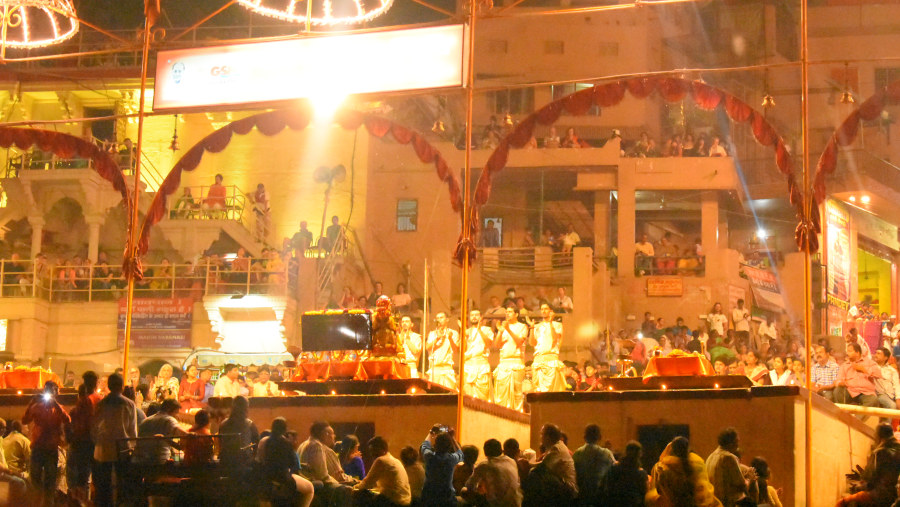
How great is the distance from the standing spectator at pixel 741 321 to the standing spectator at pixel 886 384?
1098 cm

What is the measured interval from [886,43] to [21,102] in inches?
941

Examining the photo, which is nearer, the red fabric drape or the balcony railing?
the red fabric drape

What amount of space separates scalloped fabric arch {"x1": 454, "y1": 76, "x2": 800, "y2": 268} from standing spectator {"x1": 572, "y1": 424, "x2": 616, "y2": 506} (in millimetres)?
4042

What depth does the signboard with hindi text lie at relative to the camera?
30219mm

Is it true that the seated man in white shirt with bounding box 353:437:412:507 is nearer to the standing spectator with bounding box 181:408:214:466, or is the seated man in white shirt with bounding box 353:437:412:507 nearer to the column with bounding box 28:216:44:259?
the standing spectator with bounding box 181:408:214:466

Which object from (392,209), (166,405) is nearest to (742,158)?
(392,209)

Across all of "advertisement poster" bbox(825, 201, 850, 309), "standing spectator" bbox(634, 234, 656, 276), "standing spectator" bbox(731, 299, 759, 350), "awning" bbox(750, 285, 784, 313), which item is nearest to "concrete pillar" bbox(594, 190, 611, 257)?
"standing spectator" bbox(634, 234, 656, 276)

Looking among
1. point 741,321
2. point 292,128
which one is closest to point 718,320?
point 741,321

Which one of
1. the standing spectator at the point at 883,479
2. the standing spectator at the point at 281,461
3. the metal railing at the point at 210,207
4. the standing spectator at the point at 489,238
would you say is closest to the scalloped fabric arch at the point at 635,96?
the standing spectator at the point at 883,479

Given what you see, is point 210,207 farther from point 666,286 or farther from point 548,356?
point 548,356

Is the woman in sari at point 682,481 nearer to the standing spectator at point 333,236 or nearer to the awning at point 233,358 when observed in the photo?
the awning at point 233,358

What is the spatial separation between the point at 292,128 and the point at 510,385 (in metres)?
6.02

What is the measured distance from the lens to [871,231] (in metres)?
35.1

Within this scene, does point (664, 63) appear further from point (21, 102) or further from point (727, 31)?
point (21, 102)
